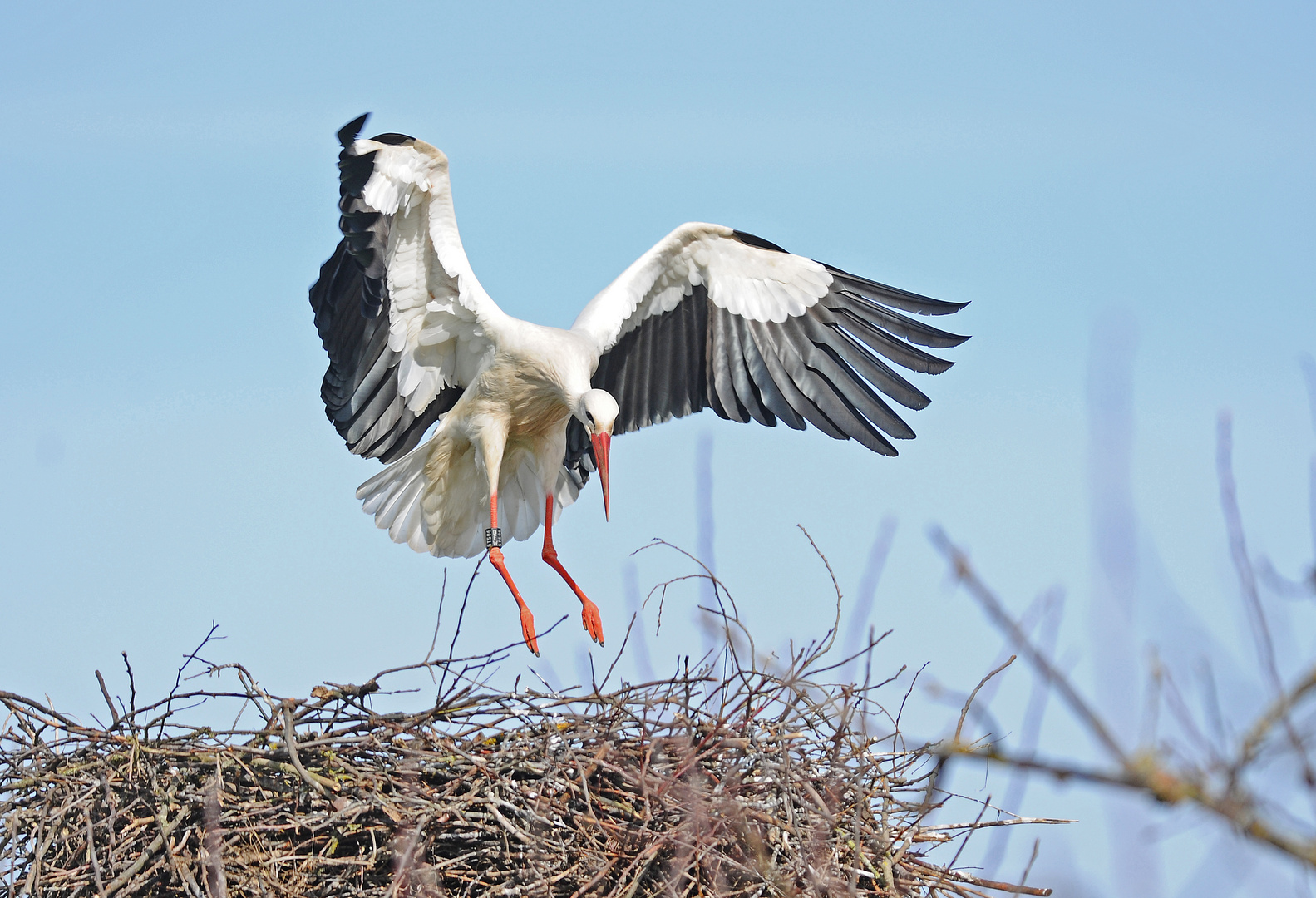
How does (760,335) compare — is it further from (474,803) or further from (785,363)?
(474,803)

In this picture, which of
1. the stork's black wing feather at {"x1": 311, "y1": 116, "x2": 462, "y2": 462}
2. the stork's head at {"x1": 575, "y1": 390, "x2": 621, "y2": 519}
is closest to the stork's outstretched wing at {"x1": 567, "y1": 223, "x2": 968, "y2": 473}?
the stork's head at {"x1": 575, "y1": 390, "x2": 621, "y2": 519}

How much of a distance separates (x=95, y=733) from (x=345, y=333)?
8.69ft

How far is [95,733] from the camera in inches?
168

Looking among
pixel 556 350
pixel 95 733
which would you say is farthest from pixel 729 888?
pixel 556 350

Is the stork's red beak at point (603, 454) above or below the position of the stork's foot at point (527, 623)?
above

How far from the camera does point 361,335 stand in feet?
21.0

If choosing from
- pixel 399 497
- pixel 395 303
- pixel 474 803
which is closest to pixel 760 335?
pixel 395 303

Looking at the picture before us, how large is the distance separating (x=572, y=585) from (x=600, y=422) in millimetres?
1147

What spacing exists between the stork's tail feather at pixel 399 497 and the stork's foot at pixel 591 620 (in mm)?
944

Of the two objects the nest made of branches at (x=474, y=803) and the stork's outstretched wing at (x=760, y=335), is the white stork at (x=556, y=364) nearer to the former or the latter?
the stork's outstretched wing at (x=760, y=335)

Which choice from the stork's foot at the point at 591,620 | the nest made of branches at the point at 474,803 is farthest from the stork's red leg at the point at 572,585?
the nest made of branches at the point at 474,803

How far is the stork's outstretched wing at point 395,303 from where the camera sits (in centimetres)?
576

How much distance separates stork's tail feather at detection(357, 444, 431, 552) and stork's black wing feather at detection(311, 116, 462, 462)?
0.17m

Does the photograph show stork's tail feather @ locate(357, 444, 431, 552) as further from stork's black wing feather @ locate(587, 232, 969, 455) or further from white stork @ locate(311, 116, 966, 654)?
stork's black wing feather @ locate(587, 232, 969, 455)
